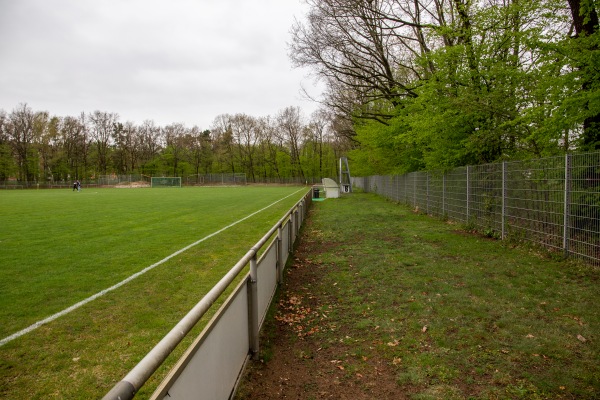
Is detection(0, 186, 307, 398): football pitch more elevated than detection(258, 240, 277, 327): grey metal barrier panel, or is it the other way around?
detection(258, 240, 277, 327): grey metal barrier panel

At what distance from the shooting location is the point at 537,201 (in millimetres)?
8852

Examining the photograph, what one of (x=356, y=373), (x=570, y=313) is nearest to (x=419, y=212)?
(x=570, y=313)

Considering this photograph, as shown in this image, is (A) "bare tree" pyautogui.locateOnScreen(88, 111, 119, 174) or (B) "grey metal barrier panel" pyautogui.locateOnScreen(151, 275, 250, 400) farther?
(A) "bare tree" pyautogui.locateOnScreen(88, 111, 119, 174)

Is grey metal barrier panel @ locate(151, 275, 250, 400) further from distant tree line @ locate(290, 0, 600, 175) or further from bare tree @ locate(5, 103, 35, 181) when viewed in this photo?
bare tree @ locate(5, 103, 35, 181)

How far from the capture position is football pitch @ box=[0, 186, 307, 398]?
3.79 m

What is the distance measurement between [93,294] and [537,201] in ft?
30.6

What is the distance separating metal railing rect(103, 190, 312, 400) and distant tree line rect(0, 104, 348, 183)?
74997 mm

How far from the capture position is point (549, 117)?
8633 mm

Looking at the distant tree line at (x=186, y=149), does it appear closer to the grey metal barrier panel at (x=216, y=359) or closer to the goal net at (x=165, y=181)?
the goal net at (x=165, y=181)

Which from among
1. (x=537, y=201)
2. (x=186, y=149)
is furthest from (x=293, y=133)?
(x=537, y=201)

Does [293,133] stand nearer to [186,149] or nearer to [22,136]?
[186,149]

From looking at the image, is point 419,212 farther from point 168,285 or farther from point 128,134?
point 128,134

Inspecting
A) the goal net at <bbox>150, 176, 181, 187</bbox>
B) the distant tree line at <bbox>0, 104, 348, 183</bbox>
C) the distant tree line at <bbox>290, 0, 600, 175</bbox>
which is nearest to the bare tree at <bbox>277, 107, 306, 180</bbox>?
the distant tree line at <bbox>0, 104, 348, 183</bbox>

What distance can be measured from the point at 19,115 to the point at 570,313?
88.4 metres
